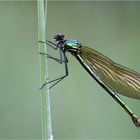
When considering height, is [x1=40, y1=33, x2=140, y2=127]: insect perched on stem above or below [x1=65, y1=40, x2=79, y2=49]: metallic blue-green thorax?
below

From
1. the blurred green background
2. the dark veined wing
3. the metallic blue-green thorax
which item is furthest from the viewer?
the blurred green background

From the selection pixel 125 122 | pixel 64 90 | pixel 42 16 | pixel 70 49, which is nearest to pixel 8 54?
pixel 64 90

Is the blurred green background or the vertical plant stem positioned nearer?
the vertical plant stem

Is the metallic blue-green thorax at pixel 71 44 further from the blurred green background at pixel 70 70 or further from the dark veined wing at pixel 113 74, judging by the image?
the blurred green background at pixel 70 70

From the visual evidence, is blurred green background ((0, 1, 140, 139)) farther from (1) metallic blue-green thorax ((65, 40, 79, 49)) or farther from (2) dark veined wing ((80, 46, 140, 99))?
(1) metallic blue-green thorax ((65, 40, 79, 49))

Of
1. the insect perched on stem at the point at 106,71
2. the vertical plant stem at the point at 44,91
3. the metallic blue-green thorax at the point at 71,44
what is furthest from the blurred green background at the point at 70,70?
the vertical plant stem at the point at 44,91

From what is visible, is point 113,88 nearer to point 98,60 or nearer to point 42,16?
point 98,60

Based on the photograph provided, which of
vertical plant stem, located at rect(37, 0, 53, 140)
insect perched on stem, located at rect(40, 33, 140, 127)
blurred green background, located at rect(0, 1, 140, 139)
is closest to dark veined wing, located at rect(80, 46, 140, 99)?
insect perched on stem, located at rect(40, 33, 140, 127)

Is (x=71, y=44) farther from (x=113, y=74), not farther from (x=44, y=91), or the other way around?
(x=44, y=91)
